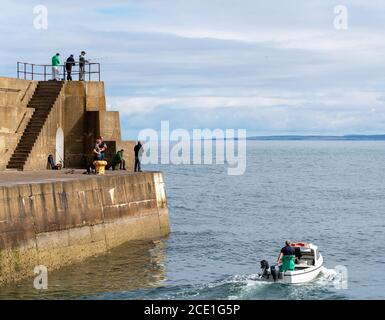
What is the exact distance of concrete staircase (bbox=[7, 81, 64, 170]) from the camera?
37572mm

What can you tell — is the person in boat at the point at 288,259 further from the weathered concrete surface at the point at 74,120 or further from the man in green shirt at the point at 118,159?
the weathered concrete surface at the point at 74,120

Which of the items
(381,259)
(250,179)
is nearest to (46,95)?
(381,259)

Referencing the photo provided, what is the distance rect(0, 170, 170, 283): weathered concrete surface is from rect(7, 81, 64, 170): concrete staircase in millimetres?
2392

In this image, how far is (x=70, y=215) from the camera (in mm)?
29688

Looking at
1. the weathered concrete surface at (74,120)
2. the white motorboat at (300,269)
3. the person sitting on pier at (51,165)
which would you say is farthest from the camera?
the weathered concrete surface at (74,120)

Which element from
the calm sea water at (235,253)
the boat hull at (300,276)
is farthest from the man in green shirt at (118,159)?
the boat hull at (300,276)

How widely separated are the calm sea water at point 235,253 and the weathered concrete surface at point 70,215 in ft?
1.90

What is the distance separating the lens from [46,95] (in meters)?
40.0

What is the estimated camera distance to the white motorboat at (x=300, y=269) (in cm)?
2644

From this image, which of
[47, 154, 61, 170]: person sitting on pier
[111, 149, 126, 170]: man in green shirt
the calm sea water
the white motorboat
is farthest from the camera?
[47, 154, 61, 170]: person sitting on pier

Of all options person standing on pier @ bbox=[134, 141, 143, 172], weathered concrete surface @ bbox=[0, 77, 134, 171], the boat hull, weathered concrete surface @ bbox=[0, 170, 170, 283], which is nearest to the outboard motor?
the boat hull

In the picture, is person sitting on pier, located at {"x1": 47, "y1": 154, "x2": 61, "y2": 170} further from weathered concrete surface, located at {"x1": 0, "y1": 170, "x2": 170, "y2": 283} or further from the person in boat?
the person in boat

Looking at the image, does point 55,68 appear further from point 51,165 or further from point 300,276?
point 300,276

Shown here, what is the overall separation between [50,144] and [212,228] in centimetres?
993
